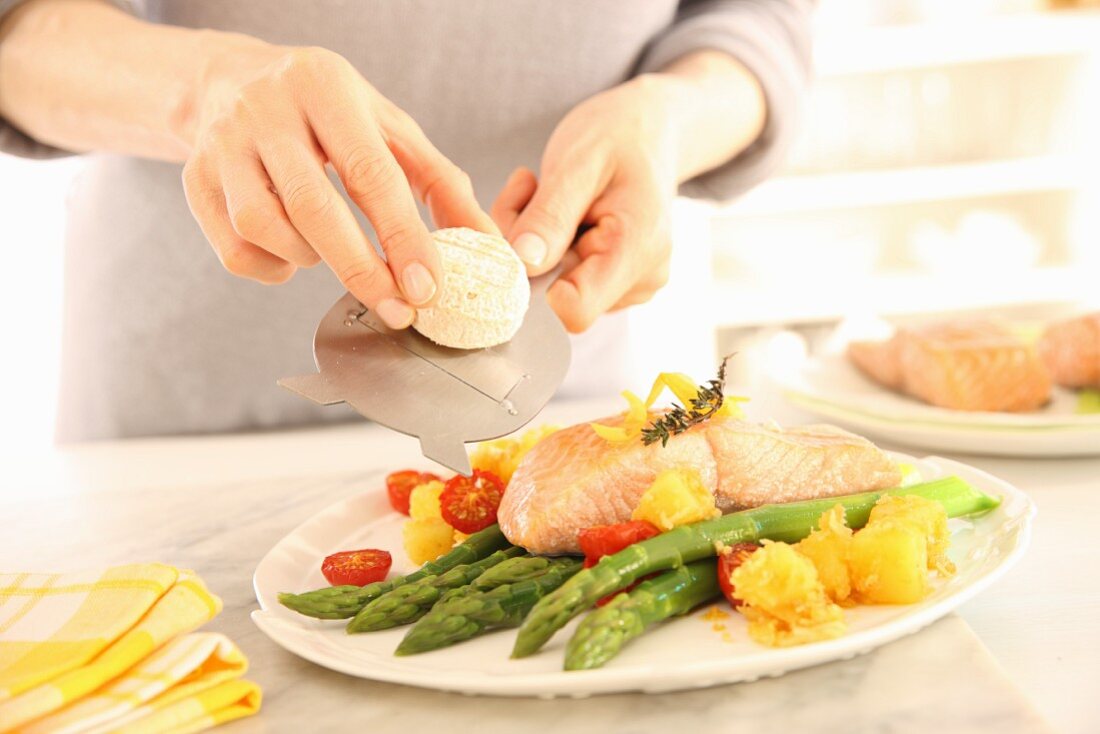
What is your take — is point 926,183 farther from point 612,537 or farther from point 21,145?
point 612,537

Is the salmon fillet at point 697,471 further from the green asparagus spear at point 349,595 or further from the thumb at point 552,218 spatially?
the thumb at point 552,218

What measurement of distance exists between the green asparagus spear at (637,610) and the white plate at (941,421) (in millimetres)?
870

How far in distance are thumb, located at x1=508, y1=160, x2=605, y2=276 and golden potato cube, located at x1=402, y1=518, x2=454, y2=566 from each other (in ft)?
1.53

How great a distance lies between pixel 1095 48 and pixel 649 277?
3.78m

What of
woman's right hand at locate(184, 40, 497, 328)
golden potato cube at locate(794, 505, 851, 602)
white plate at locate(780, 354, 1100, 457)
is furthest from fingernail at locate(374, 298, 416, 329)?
white plate at locate(780, 354, 1100, 457)

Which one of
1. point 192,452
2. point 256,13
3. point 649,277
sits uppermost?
point 256,13

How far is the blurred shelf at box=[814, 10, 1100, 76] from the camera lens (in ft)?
15.7

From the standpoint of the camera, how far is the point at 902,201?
196 inches

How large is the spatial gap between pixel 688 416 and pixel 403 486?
20.7 inches

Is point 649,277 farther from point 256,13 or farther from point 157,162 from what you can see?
point 157,162

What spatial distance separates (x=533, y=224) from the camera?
5.78ft

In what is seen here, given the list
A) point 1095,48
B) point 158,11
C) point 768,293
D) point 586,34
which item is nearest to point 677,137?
point 586,34

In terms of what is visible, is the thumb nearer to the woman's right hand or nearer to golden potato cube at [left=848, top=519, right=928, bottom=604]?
the woman's right hand

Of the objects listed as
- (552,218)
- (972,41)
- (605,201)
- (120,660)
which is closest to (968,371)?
(605,201)
